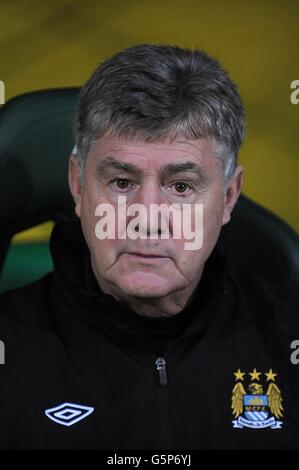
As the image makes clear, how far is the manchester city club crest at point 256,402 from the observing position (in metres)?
1.97

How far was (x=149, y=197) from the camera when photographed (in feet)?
6.03

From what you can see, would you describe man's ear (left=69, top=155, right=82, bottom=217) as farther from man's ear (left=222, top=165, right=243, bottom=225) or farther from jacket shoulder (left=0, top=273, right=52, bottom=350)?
man's ear (left=222, top=165, right=243, bottom=225)

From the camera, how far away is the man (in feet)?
→ 6.04

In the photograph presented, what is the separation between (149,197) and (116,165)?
89mm

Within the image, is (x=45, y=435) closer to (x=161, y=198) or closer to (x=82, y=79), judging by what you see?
(x=161, y=198)

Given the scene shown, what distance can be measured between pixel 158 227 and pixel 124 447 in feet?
1.44

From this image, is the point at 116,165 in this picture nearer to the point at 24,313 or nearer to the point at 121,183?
the point at 121,183

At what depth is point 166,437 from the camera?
1879mm

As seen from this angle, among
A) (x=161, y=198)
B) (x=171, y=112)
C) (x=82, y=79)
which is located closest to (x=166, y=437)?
(x=161, y=198)

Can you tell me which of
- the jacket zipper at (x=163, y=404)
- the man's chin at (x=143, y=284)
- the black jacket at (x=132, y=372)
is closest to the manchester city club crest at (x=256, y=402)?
the black jacket at (x=132, y=372)
